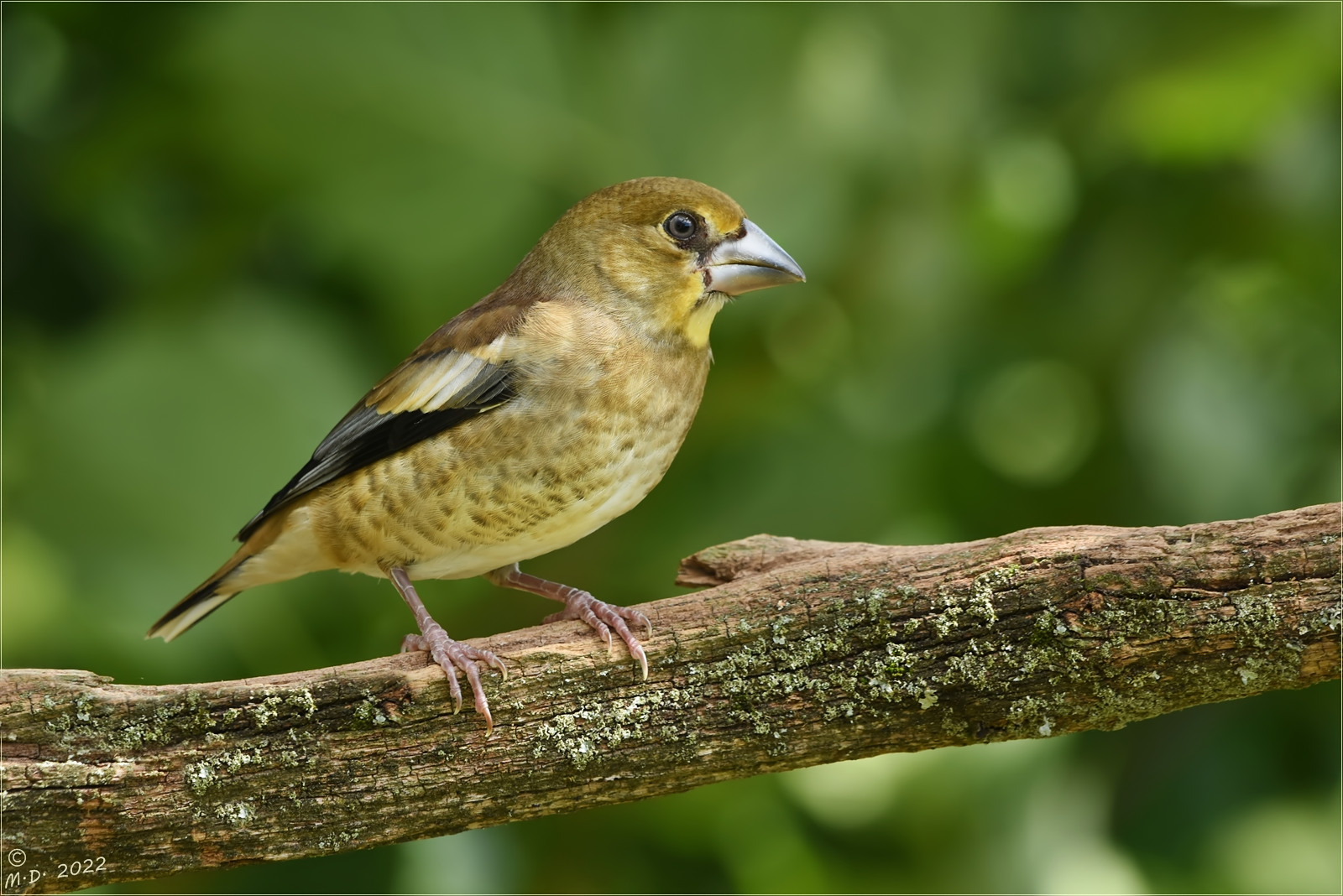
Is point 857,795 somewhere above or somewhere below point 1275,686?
below

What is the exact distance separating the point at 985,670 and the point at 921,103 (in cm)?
281

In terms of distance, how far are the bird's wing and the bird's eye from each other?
474mm

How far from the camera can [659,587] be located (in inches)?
171

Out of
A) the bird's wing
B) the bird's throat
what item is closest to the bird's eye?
the bird's throat

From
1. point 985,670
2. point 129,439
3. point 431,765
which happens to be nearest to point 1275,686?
point 985,670

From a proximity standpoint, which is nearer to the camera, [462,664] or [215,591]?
[462,664]

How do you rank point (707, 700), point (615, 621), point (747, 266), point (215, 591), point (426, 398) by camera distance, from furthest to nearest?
point (215, 591), point (747, 266), point (426, 398), point (615, 621), point (707, 700)

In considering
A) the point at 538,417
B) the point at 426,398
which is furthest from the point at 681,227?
the point at 426,398

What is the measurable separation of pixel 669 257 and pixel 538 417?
663 millimetres

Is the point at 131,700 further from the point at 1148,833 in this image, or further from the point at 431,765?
the point at 1148,833

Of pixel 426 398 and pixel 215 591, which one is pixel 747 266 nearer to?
pixel 426 398

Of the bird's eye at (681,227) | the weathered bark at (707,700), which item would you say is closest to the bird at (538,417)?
the bird's eye at (681,227)

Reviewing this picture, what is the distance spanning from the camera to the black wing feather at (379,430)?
313cm

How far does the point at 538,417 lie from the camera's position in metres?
3.07
